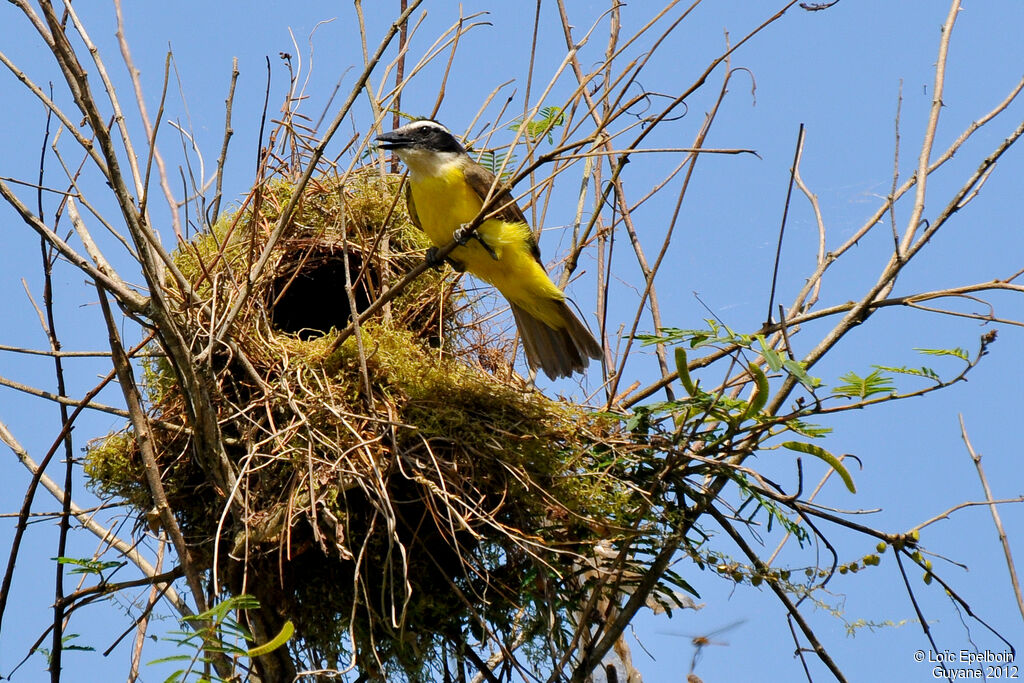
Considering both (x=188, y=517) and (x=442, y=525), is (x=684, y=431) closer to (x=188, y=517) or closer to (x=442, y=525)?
(x=442, y=525)

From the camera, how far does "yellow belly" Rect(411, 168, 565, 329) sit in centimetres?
442

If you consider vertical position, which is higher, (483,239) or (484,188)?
(484,188)

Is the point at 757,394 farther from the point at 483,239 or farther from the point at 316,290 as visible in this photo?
the point at 316,290

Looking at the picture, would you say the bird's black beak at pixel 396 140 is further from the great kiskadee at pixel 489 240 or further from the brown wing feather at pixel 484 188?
the brown wing feather at pixel 484 188

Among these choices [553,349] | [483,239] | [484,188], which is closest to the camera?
[483,239]

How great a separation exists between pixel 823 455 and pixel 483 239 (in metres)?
1.74

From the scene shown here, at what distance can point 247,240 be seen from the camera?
4426 millimetres

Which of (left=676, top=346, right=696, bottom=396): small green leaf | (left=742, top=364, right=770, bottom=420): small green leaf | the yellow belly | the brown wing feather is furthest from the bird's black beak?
(left=742, top=364, right=770, bottom=420): small green leaf

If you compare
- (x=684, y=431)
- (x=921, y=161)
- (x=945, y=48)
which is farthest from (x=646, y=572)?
(x=945, y=48)

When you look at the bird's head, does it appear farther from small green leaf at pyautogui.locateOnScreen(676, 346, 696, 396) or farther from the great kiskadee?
small green leaf at pyautogui.locateOnScreen(676, 346, 696, 396)

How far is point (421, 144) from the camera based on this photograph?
14.6ft

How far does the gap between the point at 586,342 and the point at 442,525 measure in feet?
4.54

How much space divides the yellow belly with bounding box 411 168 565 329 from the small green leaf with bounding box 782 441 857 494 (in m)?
1.48

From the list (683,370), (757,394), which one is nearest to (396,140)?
(683,370)
